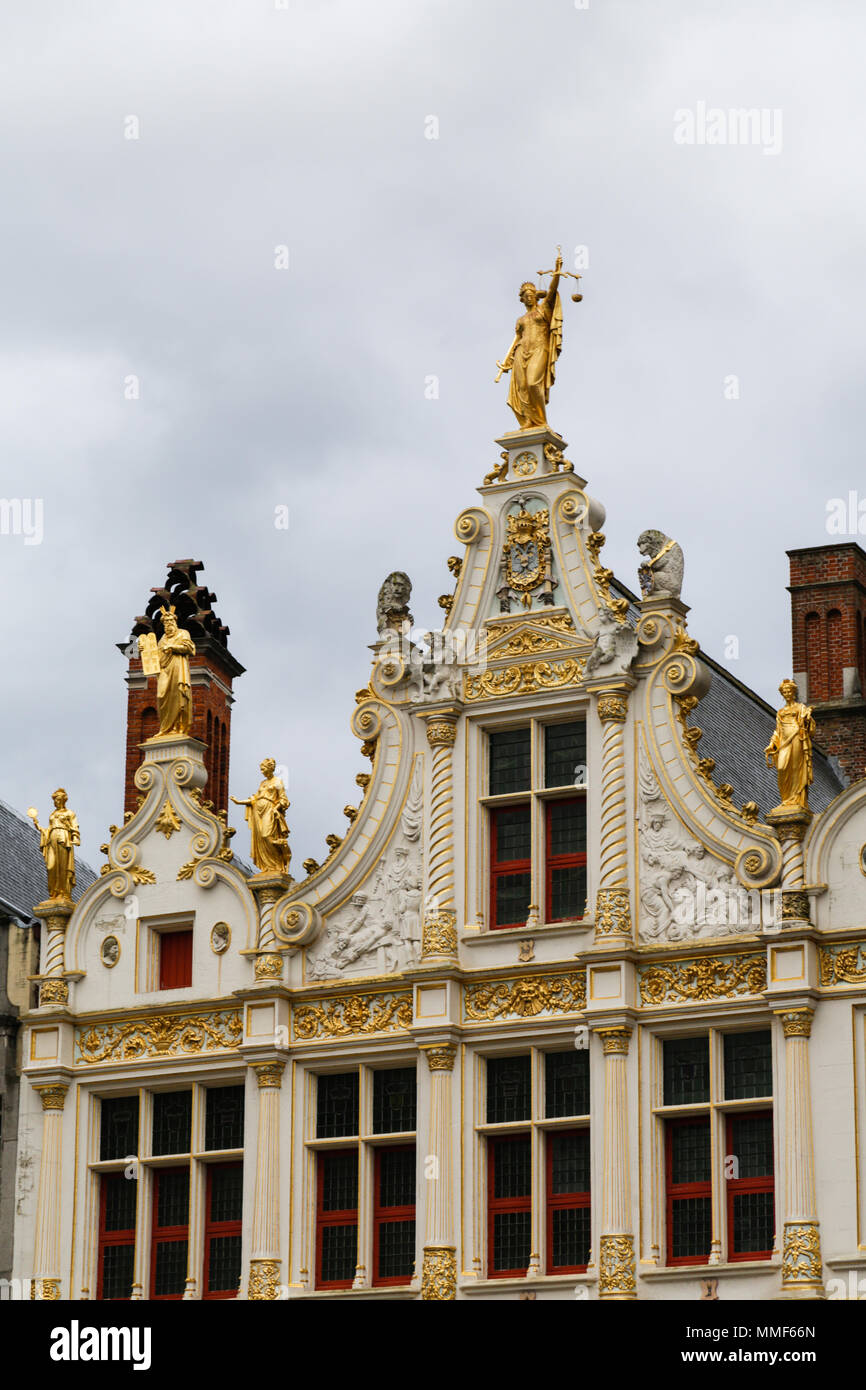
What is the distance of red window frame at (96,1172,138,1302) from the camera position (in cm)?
3950

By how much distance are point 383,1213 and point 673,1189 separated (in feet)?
13.2

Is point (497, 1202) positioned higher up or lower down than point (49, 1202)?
lower down

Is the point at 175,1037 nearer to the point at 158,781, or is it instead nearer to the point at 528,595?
the point at 158,781

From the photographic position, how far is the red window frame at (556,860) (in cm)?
3775

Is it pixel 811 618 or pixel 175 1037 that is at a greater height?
pixel 811 618

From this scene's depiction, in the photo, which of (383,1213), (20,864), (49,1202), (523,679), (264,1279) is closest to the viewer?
(264,1279)

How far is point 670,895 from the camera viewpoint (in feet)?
121

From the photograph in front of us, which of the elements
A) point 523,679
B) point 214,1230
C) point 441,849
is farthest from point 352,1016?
point 523,679

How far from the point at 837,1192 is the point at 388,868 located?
7777mm

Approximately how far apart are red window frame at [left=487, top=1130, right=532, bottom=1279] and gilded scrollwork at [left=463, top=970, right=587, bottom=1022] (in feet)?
5.01

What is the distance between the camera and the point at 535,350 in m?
39.9

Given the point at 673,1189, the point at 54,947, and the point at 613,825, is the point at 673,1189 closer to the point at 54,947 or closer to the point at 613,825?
the point at 613,825
